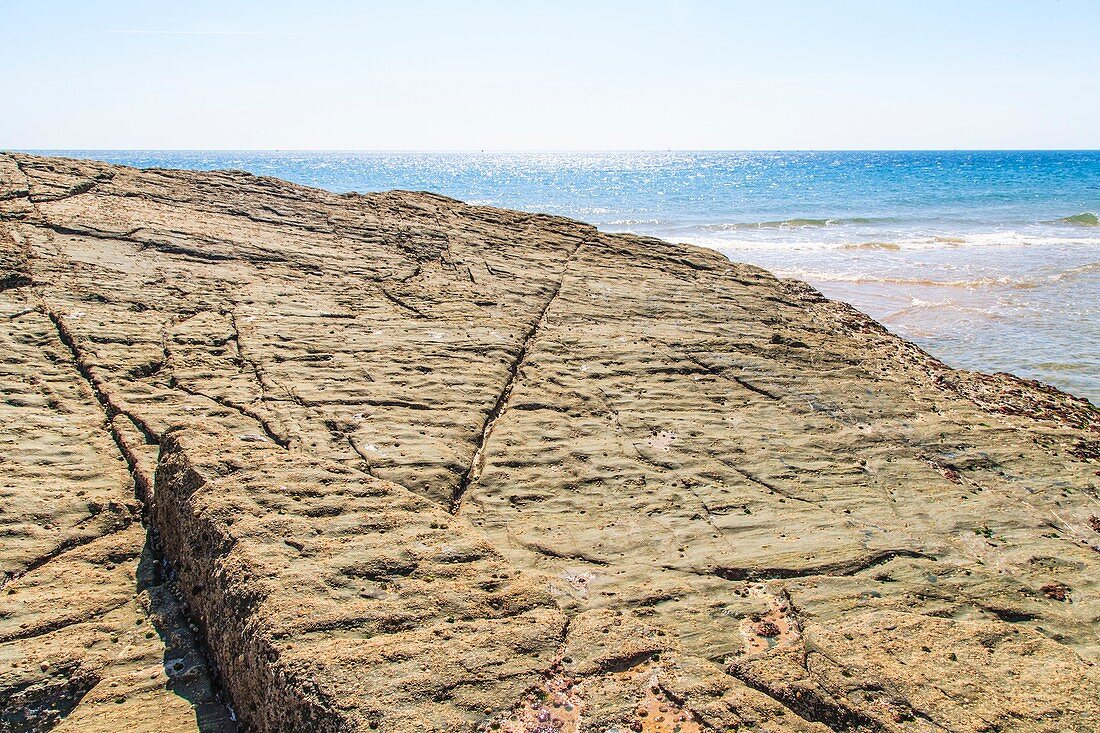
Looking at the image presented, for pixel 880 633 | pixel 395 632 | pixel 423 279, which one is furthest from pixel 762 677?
pixel 423 279

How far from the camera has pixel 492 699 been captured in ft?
10.2

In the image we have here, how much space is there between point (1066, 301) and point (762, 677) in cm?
1776

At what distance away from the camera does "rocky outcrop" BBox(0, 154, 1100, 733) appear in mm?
3393

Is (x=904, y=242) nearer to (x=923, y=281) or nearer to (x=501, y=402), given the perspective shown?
(x=923, y=281)

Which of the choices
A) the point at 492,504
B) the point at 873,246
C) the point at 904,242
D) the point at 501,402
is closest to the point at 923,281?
Result: the point at 873,246

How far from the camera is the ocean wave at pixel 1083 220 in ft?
110

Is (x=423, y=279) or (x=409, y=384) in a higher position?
(x=423, y=279)

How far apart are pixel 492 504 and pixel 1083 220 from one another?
39230 millimetres

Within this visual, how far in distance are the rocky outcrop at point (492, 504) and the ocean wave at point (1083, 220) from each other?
3052 cm

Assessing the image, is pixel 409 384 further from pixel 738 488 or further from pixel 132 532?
pixel 738 488

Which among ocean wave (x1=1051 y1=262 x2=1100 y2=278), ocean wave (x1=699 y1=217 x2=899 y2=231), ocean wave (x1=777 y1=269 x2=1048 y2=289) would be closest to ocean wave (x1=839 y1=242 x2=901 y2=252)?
ocean wave (x1=1051 y1=262 x2=1100 y2=278)

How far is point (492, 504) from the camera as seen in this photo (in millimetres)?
5164

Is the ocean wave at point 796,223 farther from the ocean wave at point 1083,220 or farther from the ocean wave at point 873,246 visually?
the ocean wave at point 1083,220

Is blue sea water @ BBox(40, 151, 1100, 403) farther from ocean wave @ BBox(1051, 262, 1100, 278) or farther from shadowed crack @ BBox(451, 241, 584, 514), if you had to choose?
shadowed crack @ BBox(451, 241, 584, 514)
